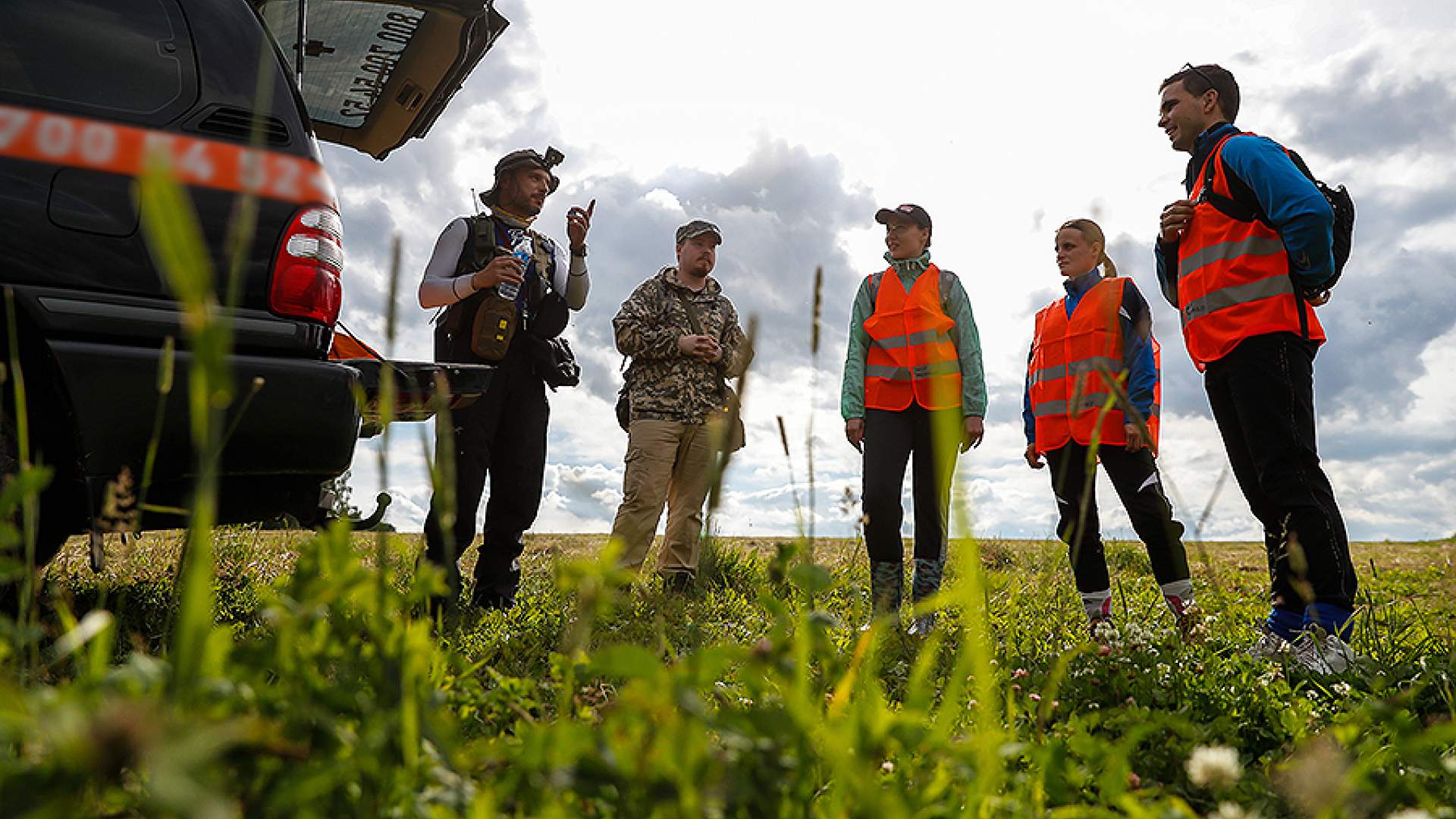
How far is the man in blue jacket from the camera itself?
9.67 feet

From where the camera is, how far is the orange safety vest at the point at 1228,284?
123 inches

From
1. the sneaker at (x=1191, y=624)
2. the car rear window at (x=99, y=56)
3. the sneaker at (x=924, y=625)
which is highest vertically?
the car rear window at (x=99, y=56)

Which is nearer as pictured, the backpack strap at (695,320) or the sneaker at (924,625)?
the sneaker at (924,625)

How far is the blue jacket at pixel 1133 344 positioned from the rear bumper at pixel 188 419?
3219 millimetres

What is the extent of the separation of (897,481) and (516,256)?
2.18 m

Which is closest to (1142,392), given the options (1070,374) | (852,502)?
(1070,374)

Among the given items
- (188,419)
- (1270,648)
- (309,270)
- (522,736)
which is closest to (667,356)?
(309,270)

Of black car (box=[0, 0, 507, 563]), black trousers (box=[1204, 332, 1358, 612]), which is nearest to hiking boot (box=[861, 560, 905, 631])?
black trousers (box=[1204, 332, 1358, 612])

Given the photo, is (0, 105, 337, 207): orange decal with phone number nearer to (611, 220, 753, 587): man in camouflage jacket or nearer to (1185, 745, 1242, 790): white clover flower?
(1185, 745, 1242, 790): white clover flower

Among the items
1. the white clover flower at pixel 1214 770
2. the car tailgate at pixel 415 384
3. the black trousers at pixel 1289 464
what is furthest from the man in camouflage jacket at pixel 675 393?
the white clover flower at pixel 1214 770

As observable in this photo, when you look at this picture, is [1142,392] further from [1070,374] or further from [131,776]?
[131,776]

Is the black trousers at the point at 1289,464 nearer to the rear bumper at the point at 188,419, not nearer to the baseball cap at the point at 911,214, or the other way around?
the baseball cap at the point at 911,214

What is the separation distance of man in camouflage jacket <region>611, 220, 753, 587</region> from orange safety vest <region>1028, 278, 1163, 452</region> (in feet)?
6.06

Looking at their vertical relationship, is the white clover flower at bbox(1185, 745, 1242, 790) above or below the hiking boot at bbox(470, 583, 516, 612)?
above
